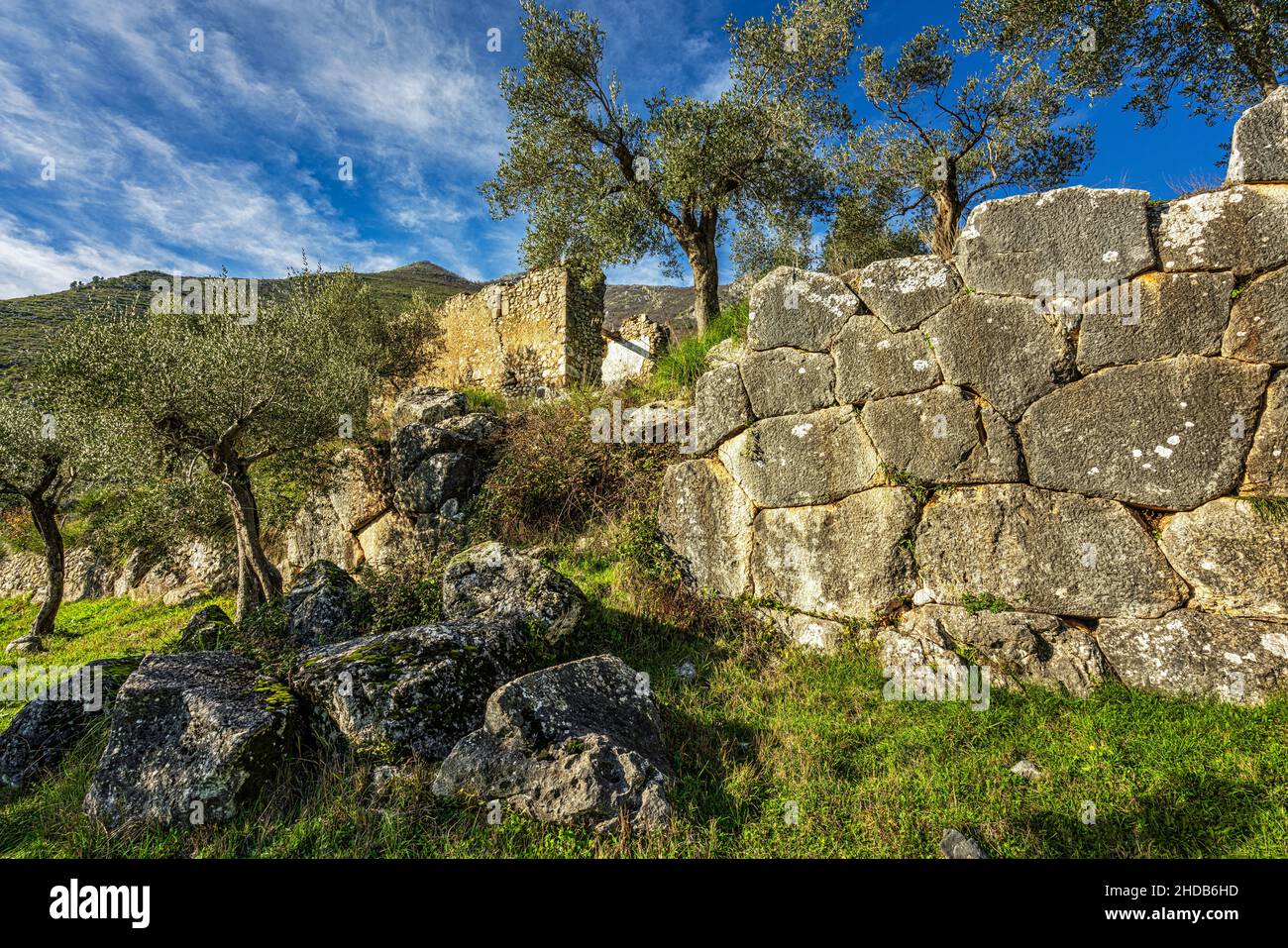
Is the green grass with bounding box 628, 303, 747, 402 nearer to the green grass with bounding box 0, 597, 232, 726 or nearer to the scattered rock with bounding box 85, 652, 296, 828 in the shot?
the scattered rock with bounding box 85, 652, 296, 828

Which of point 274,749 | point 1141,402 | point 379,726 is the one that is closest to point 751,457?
point 1141,402

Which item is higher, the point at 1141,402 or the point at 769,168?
the point at 769,168

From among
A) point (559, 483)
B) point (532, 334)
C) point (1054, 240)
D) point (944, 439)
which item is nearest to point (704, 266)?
point (532, 334)

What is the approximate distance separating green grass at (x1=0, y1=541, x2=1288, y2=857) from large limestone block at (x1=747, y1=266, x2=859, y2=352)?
14.8 ft

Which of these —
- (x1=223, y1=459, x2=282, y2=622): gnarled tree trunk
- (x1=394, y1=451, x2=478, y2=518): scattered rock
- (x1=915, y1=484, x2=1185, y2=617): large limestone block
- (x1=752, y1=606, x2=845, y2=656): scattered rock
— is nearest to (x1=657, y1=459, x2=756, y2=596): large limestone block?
(x1=752, y1=606, x2=845, y2=656): scattered rock

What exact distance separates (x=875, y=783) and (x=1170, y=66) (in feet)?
56.4

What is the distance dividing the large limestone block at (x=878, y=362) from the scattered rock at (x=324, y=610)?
7.26 meters

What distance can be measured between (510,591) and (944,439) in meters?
5.66

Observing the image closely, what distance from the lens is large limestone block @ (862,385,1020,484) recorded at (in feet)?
21.6

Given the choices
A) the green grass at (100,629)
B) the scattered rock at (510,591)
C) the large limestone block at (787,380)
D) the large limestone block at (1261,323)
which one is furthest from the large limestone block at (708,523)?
the green grass at (100,629)

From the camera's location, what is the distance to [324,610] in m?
7.74

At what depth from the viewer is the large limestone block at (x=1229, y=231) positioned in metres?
5.65
